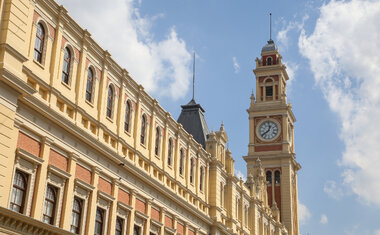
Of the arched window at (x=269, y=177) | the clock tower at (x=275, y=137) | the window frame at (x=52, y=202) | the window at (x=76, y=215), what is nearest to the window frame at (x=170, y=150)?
the window at (x=76, y=215)

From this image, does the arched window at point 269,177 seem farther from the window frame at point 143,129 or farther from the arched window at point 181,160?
the window frame at point 143,129

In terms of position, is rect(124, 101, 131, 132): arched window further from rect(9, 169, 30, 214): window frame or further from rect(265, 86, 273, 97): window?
rect(265, 86, 273, 97): window

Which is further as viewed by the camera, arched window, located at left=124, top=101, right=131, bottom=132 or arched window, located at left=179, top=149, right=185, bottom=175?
arched window, located at left=179, top=149, right=185, bottom=175

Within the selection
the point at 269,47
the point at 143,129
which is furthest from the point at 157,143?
the point at 269,47

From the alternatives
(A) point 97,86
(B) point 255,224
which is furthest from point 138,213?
(B) point 255,224

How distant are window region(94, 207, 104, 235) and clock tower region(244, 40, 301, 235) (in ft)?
153

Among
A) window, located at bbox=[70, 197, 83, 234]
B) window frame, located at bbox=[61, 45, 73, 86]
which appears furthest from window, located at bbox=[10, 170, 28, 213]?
window frame, located at bbox=[61, 45, 73, 86]

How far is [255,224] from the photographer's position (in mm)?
53625

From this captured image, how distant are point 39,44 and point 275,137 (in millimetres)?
57118

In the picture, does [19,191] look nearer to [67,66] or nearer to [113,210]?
[67,66]

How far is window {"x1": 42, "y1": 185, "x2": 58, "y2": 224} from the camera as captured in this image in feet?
79.3

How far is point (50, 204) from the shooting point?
24.6 meters

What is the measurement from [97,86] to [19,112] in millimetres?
6937

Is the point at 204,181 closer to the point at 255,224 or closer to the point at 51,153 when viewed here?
the point at 255,224
